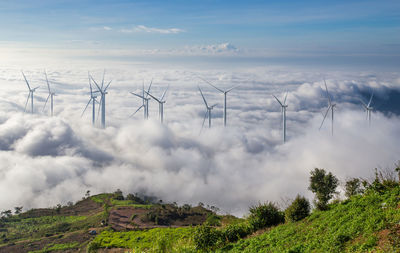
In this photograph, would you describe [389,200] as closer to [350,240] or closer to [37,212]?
[350,240]

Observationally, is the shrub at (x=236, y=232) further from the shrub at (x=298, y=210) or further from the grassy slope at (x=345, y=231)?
the shrub at (x=298, y=210)

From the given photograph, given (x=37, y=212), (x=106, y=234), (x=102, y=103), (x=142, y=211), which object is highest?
(x=102, y=103)

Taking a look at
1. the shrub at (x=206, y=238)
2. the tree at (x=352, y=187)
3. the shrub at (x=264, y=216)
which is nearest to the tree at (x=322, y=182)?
the tree at (x=352, y=187)

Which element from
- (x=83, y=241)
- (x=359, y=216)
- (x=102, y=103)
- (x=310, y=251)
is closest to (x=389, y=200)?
(x=359, y=216)

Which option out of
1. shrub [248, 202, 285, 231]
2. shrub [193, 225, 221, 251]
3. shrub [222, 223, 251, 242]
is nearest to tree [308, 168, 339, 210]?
shrub [248, 202, 285, 231]

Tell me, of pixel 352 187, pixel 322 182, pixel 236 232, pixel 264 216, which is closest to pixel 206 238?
pixel 236 232

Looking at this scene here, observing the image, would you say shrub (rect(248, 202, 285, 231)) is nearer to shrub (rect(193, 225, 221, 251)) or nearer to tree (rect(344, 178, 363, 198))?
shrub (rect(193, 225, 221, 251))

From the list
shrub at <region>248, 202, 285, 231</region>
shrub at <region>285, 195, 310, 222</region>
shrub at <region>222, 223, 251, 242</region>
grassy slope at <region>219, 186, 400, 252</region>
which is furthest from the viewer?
shrub at <region>248, 202, 285, 231</region>
